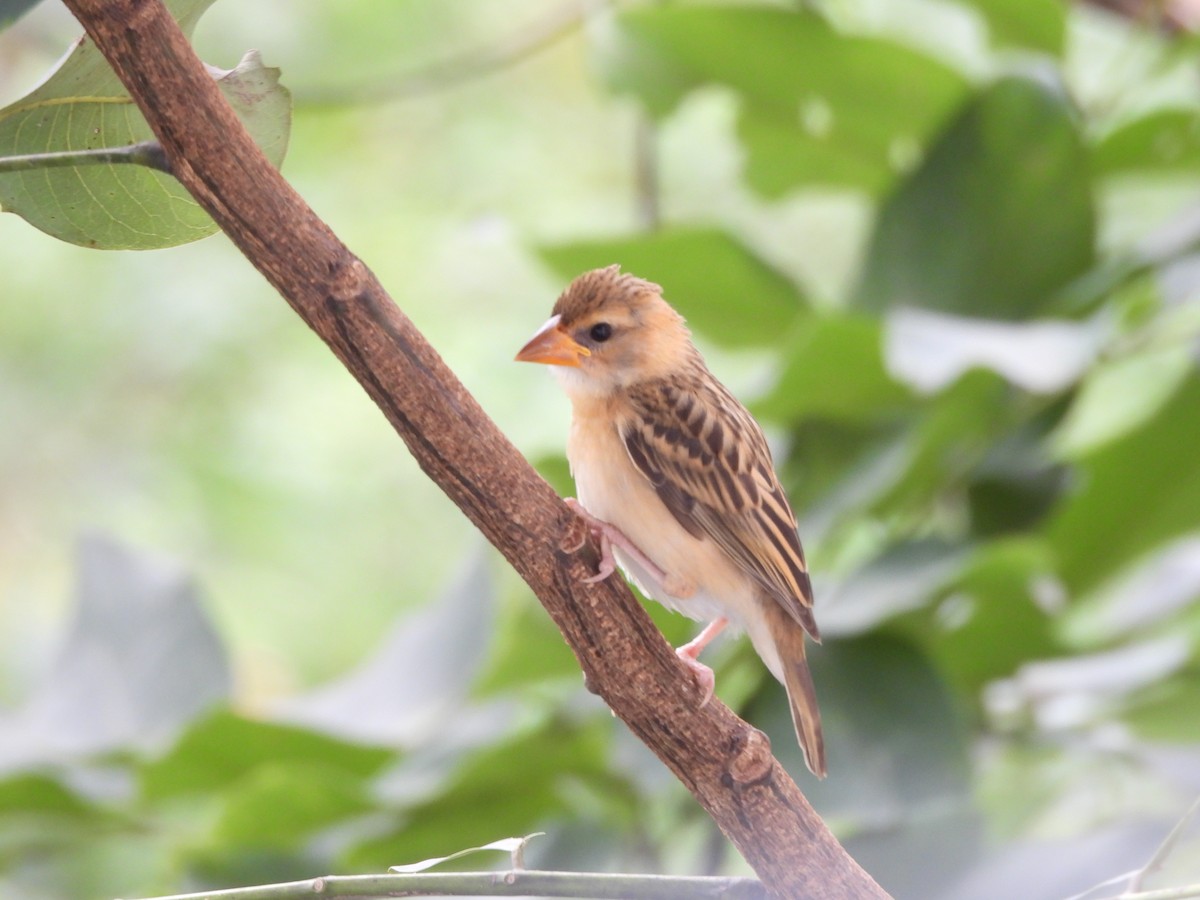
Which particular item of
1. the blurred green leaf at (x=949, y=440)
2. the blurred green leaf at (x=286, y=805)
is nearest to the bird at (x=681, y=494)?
the blurred green leaf at (x=949, y=440)

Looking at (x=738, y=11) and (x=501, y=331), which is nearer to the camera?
(x=738, y=11)

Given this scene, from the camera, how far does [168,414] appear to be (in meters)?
5.78

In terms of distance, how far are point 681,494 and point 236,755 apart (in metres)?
1.07

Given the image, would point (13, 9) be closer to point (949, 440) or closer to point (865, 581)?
point (865, 581)

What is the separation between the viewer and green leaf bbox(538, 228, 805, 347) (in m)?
2.84

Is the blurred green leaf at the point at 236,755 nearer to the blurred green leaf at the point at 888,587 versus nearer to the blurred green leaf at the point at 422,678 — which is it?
the blurred green leaf at the point at 422,678

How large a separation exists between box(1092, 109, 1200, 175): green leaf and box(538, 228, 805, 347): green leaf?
73 cm

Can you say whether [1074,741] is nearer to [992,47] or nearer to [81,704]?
[992,47]

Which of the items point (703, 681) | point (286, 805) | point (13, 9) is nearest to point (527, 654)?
point (286, 805)

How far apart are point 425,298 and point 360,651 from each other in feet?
4.65

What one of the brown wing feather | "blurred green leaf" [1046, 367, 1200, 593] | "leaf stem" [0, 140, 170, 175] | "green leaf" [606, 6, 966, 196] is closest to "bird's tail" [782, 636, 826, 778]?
the brown wing feather

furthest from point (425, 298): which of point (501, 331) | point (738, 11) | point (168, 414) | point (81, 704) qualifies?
point (81, 704)

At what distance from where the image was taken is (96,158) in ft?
3.64

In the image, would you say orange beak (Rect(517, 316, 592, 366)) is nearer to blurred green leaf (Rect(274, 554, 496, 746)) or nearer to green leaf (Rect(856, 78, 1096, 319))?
blurred green leaf (Rect(274, 554, 496, 746))
